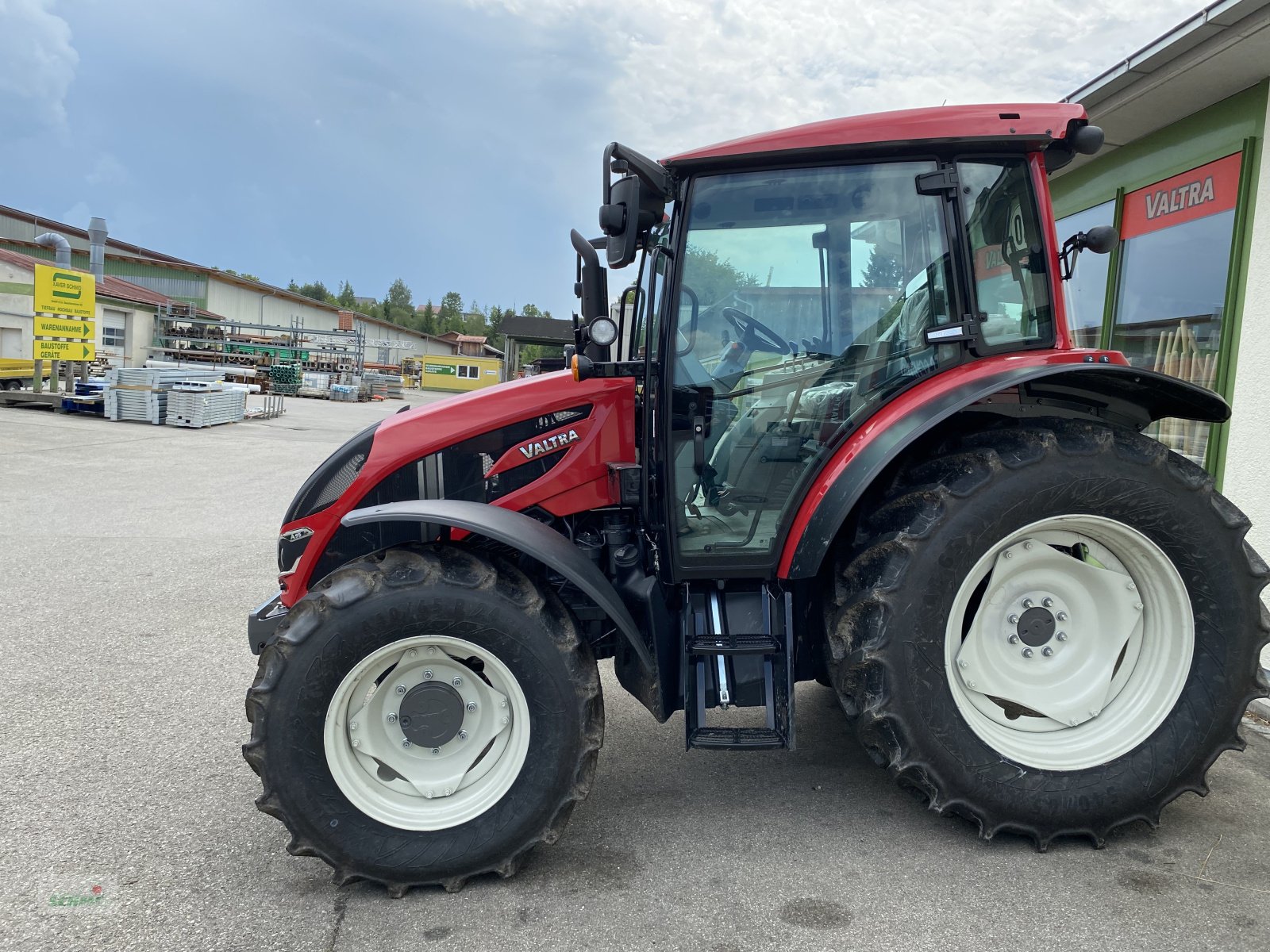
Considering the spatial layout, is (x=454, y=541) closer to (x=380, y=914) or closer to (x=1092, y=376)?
(x=380, y=914)

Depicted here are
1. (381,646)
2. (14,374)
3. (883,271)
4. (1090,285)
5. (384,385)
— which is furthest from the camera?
(384,385)

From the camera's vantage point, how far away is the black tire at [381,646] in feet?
8.48

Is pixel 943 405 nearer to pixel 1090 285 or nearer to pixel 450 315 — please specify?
pixel 1090 285

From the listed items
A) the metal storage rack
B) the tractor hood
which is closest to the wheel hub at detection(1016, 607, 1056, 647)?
the tractor hood

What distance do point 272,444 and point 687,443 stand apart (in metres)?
14.4

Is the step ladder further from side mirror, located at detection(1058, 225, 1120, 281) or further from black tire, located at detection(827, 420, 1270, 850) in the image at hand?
side mirror, located at detection(1058, 225, 1120, 281)

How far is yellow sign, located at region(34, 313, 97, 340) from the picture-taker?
59.0 feet

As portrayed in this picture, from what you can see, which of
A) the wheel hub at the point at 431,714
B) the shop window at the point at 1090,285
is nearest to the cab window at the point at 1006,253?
the wheel hub at the point at 431,714

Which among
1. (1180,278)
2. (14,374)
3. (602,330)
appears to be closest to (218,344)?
(14,374)

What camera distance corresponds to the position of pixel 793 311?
296 centimetres

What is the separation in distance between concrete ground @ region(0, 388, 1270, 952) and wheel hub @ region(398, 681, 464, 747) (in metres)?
0.46

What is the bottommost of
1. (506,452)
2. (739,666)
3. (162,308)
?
(739,666)

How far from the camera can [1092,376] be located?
9.84 ft

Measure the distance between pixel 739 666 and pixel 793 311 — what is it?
1181 mm
